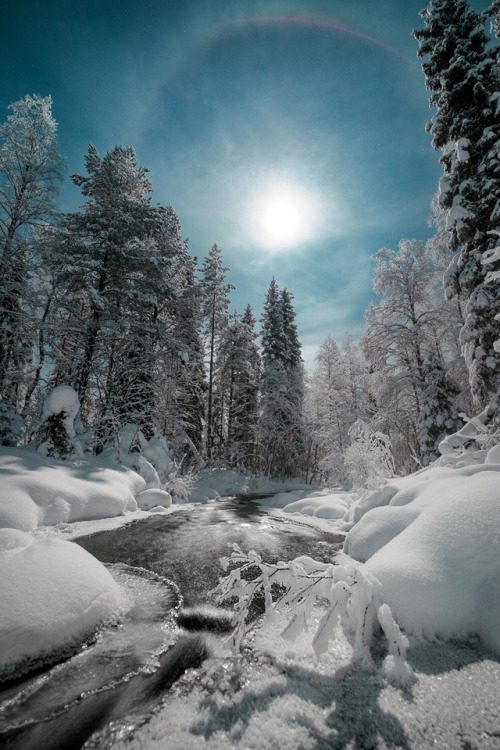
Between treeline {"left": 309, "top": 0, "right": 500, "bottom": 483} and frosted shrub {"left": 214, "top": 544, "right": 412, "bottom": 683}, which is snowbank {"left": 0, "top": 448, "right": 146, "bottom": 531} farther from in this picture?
treeline {"left": 309, "top": 0, "right": 500, "bottom": 483}

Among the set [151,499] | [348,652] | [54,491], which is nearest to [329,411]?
[151,499]

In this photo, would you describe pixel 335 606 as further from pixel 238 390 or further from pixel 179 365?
pixel 238 390

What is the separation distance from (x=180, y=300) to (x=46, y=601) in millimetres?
16175

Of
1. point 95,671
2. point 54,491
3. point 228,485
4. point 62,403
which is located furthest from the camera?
point 228,485

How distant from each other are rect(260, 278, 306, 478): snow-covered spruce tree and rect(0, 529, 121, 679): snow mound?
20048 mm

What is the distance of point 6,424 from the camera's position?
9.52m

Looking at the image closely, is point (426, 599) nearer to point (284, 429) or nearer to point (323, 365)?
point (284, 429)

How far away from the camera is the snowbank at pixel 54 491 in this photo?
5.18 metres

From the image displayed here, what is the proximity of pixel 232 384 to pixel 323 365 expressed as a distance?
884cm

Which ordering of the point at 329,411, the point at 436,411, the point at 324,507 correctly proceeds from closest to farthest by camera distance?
the point at 324,507
the point at 436,411
the point at 329,411

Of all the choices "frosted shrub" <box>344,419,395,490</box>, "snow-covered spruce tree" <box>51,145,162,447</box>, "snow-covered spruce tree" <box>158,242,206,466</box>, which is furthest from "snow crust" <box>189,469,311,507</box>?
"snow-covered spruce tree" <box>51,145,162,447</box>

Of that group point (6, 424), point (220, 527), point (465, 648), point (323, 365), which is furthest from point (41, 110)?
point (323, 365)

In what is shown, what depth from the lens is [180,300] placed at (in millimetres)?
17219

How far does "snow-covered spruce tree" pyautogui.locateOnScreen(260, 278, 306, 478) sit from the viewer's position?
75.4 feet
